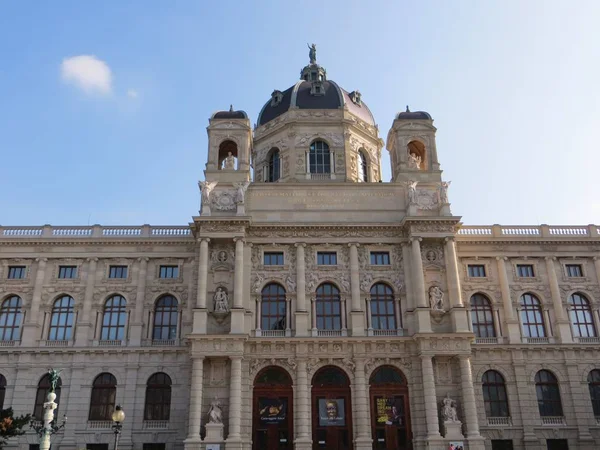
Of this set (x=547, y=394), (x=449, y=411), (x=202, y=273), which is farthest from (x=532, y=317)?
(x=202, y=273)

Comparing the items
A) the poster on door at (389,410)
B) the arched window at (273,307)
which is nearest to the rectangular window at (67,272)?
Result: the arched window at (273,307)

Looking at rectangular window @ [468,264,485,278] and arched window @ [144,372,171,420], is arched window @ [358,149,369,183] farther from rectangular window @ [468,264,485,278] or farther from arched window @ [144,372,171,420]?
arched window @ [144,372,171,420]

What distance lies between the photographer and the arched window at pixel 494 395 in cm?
3722

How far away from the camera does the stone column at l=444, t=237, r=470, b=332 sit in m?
36.2

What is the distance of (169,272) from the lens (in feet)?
133

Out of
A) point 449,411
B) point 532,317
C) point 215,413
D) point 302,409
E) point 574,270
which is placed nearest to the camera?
point 215,413

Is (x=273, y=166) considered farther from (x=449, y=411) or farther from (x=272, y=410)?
(x=449, y=411)

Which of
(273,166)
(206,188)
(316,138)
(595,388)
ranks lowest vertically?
(595,388)

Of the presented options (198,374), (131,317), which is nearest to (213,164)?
(131,317)

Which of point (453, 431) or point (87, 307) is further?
point (87, 307)

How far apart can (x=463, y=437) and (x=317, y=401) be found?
8.78m

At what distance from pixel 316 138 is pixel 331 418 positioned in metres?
21.9

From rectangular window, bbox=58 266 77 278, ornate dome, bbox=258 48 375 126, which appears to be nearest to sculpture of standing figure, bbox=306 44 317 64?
ornate dome, bbox=258 48 375 126

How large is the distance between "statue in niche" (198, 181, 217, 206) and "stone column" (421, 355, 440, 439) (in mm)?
17466
